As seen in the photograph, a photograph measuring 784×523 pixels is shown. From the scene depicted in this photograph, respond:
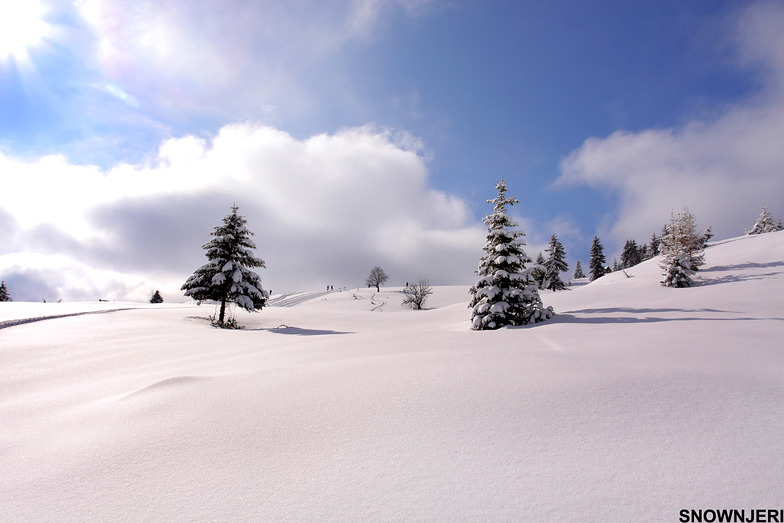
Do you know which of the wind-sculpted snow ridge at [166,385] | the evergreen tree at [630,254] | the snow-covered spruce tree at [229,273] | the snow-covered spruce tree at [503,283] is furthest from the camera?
the evergreen tree at [630,254]

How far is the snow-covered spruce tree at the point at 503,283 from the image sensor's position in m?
14.0

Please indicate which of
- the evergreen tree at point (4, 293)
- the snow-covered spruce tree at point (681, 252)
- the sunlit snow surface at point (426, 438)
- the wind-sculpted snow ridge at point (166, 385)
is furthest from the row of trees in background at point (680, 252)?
the evergreen tree at point (4, 293)

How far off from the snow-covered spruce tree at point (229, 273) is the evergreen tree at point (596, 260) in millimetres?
59987

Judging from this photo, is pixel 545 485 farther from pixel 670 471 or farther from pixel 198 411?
pixel 198 411

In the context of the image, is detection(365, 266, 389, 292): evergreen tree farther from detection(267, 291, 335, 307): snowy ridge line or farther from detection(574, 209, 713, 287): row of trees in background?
detection(574, 209, 713, 287): row of trees in background

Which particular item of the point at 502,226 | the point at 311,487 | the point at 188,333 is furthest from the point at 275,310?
the point at 311,487

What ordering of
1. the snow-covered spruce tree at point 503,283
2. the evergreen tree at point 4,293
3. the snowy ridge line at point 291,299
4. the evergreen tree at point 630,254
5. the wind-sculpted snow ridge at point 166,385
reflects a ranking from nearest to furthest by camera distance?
1. the wind-sculpted snow ridge at point 166,385
2. the snow-covered spruce tree at point 503,283
3. the evergreen tree at point 4,293
4. the snowy ridge line at point 291,299
5. the evergreen tree at point 630,254

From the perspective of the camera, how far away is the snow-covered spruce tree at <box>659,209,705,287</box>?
21.0 m

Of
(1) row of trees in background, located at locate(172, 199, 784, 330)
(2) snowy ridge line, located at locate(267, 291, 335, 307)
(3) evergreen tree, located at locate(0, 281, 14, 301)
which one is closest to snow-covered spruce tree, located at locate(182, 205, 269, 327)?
(1) row of trees in background, located at locate(172, 199, 784, 330)

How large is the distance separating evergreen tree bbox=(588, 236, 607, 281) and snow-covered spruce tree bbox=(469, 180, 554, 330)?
5502 centimetres

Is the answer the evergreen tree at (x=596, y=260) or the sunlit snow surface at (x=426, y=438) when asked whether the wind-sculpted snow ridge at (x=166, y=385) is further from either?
the evergreen tree at (x=596, y=260)

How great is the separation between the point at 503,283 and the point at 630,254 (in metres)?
73.4

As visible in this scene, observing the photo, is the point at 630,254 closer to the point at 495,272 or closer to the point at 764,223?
the point at 764,223

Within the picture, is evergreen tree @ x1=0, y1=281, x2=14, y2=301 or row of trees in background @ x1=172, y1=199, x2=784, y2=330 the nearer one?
row of trees in background @ x1=172, y1=199, x2=784, y2=330
